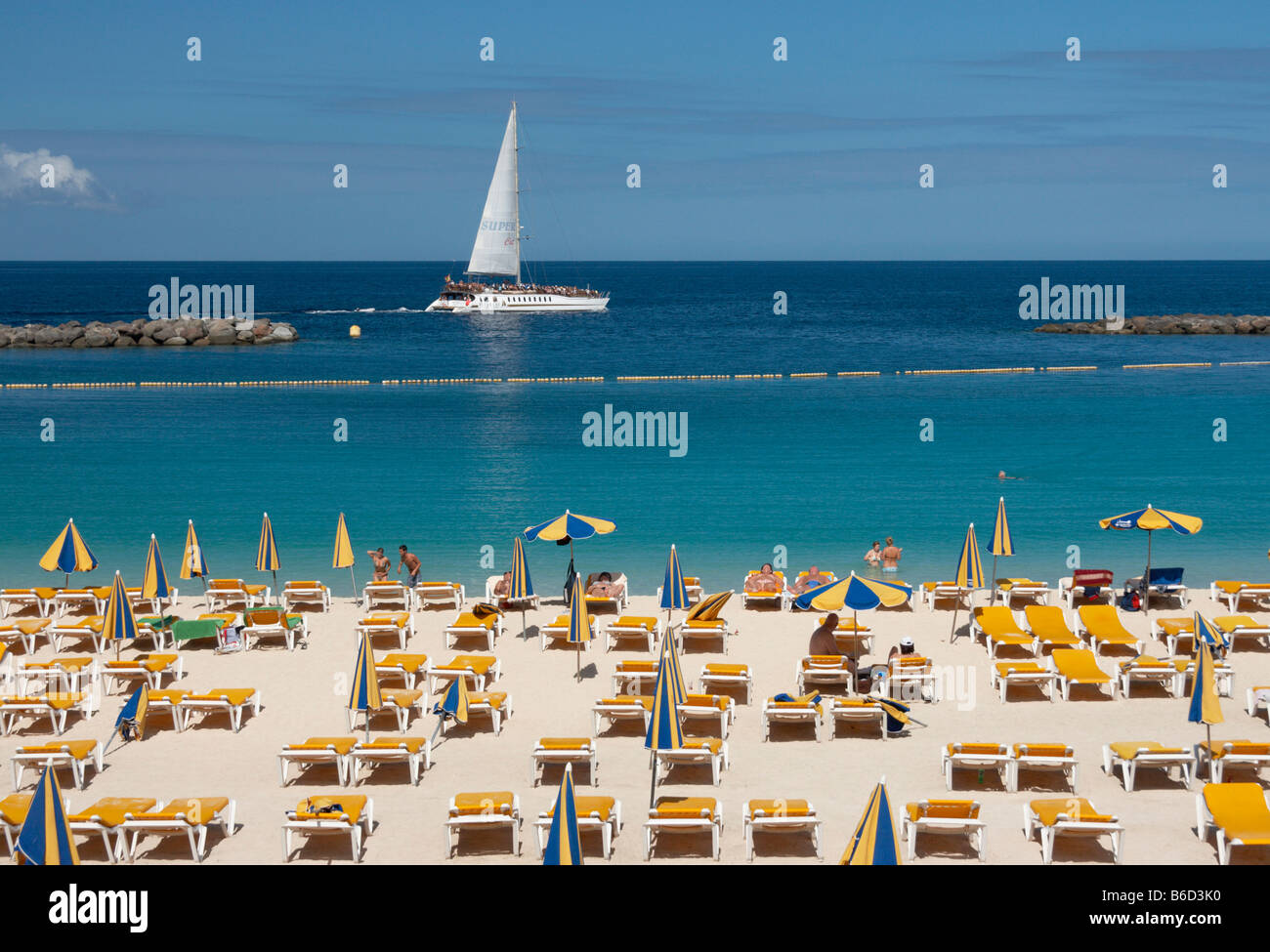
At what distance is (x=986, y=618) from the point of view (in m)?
15.9

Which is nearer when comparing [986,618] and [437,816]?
[437,816]

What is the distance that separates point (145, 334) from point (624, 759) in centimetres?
6860

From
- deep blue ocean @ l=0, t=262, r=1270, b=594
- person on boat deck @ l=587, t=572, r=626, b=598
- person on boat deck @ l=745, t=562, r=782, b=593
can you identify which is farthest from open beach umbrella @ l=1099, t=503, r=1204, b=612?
person on boat deck @ l=587, t=572, r=626, b=598

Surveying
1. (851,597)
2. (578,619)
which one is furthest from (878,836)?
(578,619)

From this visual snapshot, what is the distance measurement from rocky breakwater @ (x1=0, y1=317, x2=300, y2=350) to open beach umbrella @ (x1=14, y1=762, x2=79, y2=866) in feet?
227

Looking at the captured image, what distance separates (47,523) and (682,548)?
14.2 meters

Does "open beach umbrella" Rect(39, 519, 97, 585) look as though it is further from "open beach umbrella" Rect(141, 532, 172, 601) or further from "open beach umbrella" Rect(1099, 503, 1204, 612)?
"open beach umbrella" Rect(1099, 503, 1204, 612)

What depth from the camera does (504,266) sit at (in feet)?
324

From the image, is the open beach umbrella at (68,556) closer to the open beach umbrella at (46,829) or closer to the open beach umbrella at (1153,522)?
the open beach umbrella at (46,829)

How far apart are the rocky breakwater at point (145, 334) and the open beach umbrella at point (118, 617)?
6174cm

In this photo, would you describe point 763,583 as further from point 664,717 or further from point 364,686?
point 664,717

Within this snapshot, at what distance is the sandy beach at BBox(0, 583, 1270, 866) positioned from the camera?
33.1 feet
